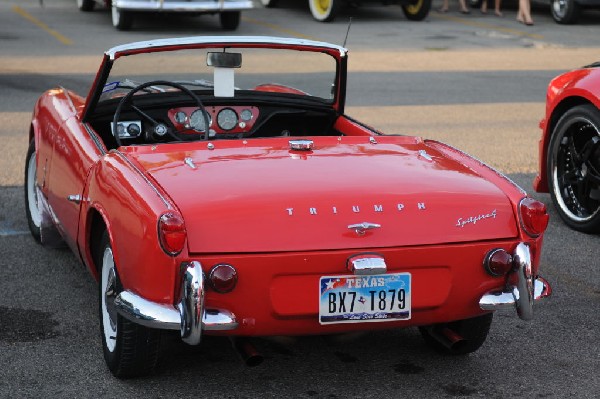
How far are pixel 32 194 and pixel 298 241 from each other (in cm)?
311

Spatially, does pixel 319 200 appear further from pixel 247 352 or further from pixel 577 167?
pixel 577 167

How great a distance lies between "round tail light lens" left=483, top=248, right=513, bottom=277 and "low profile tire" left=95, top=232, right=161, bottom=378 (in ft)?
4.23

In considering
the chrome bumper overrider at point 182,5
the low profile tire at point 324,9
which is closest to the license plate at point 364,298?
the chrome bumper overrider at point 182,5

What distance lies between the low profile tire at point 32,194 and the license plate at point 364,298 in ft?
9.75

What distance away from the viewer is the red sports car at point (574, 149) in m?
7.09

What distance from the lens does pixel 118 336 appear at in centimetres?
450

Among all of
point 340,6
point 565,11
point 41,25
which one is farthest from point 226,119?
point 565,11

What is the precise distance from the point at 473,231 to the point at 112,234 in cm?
140

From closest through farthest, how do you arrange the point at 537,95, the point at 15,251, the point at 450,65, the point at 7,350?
the point at 7,350 < the point at 15,251 < the point at 537,95 < the point at 450,65

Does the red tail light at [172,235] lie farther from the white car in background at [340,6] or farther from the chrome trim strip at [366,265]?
the white car in background at [340,6]

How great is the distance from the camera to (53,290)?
587 cm

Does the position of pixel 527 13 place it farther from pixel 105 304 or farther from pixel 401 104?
pixel 105 304

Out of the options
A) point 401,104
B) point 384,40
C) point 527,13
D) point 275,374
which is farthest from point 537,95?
point 275,374

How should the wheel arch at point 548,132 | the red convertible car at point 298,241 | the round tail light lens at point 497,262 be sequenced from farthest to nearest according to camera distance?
the wheel arch at point 548,132 < the round tail light lens at point 497,262 < the red convertible car at point 298,241
